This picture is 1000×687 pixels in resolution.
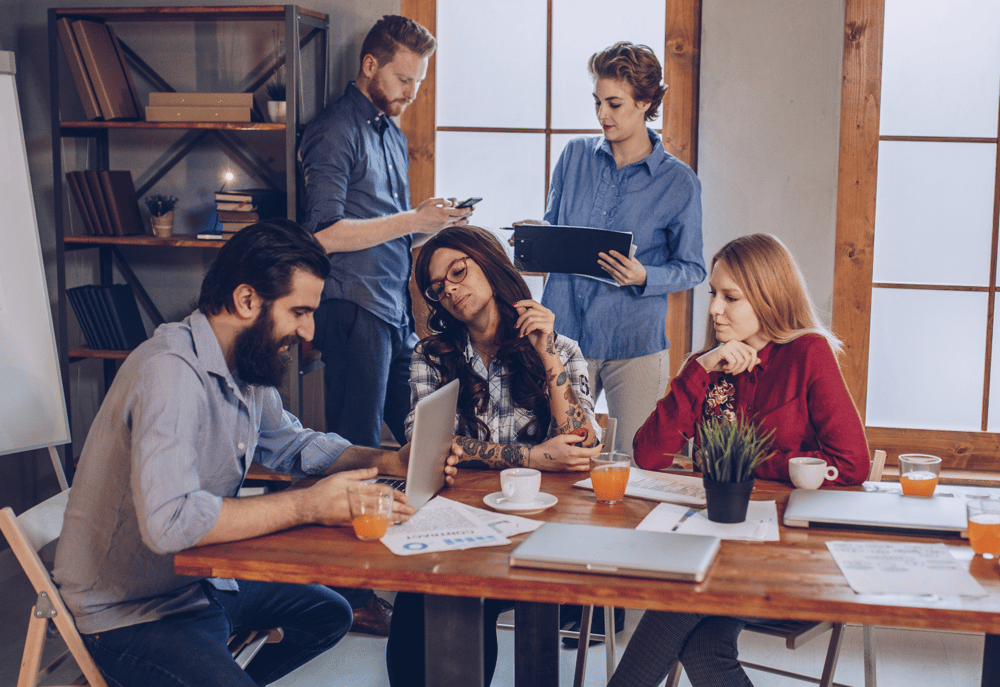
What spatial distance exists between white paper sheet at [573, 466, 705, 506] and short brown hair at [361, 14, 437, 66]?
1707 mm

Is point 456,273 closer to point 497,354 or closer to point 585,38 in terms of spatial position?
point 497,354

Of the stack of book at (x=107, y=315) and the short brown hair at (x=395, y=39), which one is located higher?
the short brown hair at (x=395, y=39)

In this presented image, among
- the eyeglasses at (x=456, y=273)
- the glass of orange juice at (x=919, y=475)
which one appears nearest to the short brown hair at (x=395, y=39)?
the eyeglasses at (x=456, y=273)

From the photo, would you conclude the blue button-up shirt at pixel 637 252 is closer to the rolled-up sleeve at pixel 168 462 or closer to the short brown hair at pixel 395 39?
the short brown hair at pixel 395 39

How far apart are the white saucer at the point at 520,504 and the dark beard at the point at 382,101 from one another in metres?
1.74

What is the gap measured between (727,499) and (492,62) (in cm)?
236

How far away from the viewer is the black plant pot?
150cm

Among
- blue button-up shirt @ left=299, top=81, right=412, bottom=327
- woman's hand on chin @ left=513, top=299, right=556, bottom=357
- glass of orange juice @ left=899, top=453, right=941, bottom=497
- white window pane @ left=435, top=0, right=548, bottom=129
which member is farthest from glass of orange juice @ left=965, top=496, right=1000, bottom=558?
white window pane @ left=435, top=0, right=548, bottom=129

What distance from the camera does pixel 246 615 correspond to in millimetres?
1816

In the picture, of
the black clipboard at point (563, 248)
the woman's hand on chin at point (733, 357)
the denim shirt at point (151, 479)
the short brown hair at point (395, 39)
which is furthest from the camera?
the short brown hair at point (395, 39)

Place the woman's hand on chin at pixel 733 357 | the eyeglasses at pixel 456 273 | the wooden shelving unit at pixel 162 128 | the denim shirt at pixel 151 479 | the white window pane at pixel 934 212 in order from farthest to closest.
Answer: the white window pane at pixel 934 212 → the wooden shelving unit at pixel 162 128 → the eyeglasses at pixel 456 273 → the woman's hand on chin at pixel 733 357 → the denim shirt at pixel 151 479

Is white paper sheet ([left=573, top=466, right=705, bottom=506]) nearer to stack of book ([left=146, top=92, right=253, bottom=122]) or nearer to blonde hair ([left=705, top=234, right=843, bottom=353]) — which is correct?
blonde hair ([left=705, top=234, right=843, bottom=353])

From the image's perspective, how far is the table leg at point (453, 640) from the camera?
1.34 m

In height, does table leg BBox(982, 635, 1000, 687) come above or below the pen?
below
